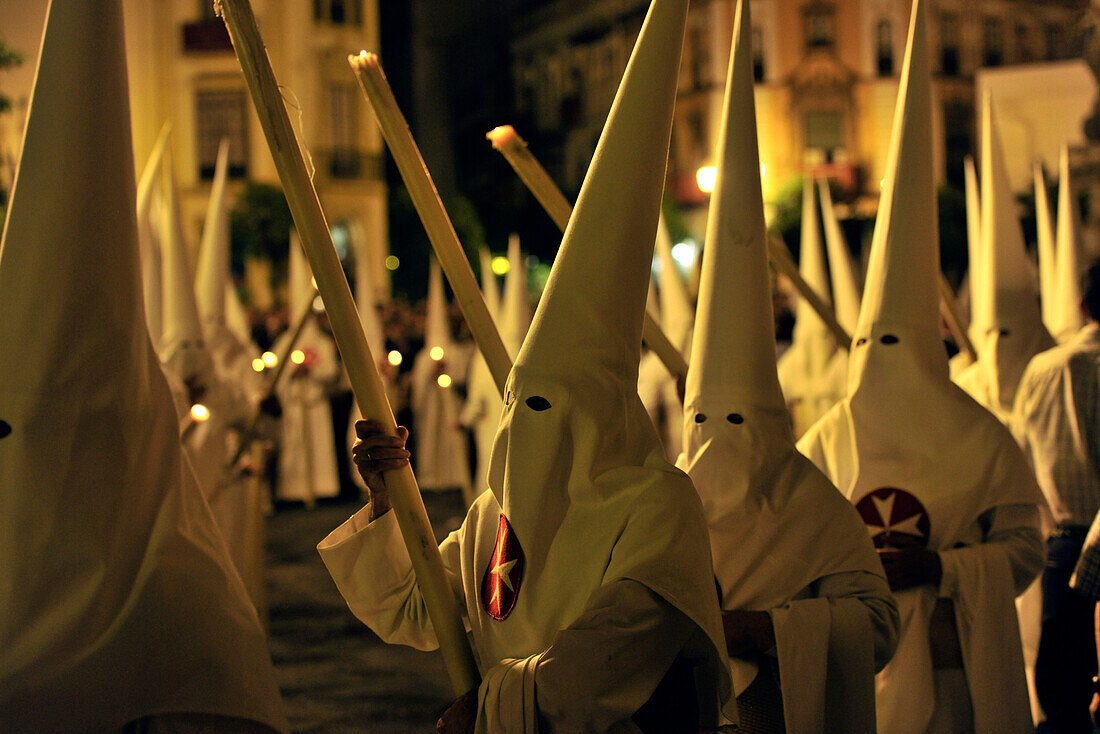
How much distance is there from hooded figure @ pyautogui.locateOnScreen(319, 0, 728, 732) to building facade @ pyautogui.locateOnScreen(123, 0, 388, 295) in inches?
790

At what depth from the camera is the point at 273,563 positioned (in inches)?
356

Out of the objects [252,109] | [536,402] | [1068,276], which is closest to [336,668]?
[536,402]

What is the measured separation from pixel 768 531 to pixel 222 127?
25893 millimetres

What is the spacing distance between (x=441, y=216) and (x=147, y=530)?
0.99 meters

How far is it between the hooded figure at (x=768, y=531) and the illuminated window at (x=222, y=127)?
80.7 ft

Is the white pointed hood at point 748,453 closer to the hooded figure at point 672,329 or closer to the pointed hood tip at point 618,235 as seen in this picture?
the pointed hood tip at point 618,235

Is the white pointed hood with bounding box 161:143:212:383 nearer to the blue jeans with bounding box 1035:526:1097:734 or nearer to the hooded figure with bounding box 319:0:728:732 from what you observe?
the hooded figure with bounding box 319:0:728:732

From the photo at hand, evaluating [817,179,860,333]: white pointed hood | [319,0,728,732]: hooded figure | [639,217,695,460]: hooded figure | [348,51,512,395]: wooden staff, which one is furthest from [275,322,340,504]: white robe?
[319,0,728,732]: hooded figure

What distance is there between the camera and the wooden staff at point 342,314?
2.11m

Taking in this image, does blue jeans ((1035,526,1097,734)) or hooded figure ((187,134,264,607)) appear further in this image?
hooded figure ((187,134,264,607))

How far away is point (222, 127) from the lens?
2659cm

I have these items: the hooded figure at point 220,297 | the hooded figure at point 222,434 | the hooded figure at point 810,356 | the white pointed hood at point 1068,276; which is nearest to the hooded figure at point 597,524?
the hooded figure at point 222,434

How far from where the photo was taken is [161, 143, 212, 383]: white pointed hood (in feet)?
19.5

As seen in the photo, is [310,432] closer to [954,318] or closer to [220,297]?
[220,297]
